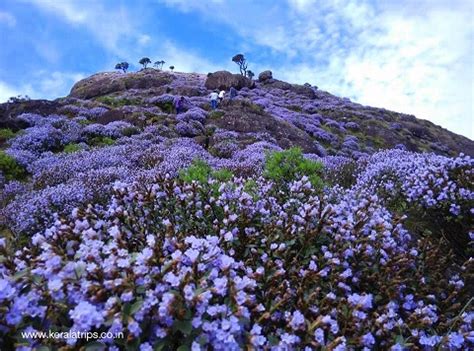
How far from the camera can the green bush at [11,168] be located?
13420 millimetres

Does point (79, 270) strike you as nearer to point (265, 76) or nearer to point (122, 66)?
point (265, 76)

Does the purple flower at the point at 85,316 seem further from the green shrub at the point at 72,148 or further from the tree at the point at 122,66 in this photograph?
the tree at the point at 122,66

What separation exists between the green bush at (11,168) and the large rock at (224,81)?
30.1 metres

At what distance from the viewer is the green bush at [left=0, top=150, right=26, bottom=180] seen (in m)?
13.4

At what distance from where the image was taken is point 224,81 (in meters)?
43.5

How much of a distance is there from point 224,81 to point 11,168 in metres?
31.9

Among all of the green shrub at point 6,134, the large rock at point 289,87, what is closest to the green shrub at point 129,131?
the green shrub at point 6,134

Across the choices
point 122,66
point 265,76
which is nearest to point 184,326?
point 265,76

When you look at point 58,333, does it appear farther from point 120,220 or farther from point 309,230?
point 309,230

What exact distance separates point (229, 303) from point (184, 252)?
20.9 inches

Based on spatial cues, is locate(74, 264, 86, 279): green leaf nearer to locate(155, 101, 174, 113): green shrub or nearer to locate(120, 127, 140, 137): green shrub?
locate(120, 127, 140, 137): green shrub

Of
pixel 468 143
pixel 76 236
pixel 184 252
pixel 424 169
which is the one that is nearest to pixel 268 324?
pixel 184 252

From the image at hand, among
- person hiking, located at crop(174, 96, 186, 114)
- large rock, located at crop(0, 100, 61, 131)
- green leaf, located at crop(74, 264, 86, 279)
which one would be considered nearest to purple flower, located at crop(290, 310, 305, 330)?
green leaf, located at crop(74, 264, 86, 279)

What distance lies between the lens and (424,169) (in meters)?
7.50
